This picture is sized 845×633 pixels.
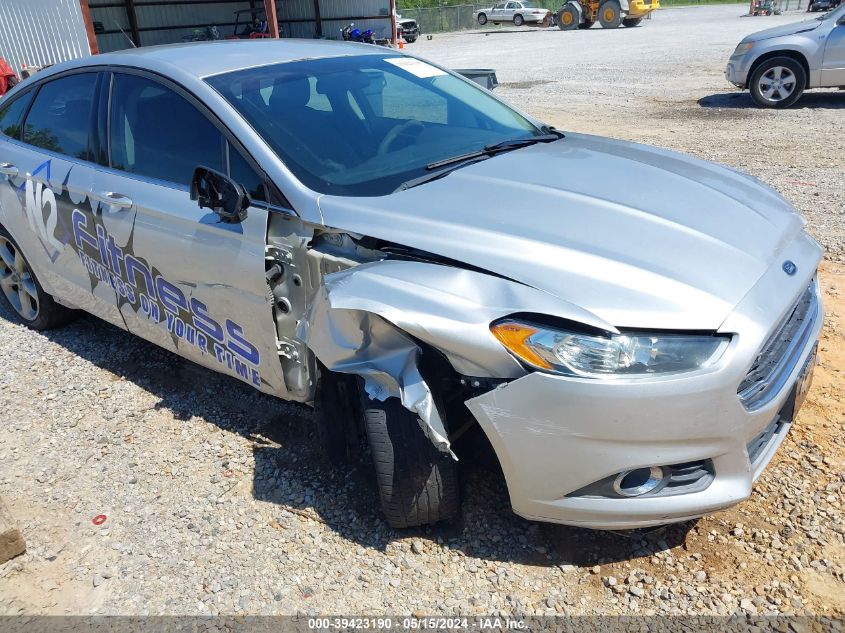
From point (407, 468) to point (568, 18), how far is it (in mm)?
35318

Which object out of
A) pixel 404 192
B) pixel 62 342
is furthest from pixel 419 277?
pixel 62 342

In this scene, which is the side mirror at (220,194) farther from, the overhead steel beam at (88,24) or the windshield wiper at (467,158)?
the overhead steel beam at (88,24)

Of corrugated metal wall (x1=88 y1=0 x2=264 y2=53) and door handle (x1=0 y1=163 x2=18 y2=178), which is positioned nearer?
door handle (x1=0 y1=163 x2=18 y2=178)

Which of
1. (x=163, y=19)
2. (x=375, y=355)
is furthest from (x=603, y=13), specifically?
(x=375, y=355)

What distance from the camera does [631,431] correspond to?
6.78 ft

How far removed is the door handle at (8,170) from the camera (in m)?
4.07

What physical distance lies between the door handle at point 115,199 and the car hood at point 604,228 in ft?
4.04

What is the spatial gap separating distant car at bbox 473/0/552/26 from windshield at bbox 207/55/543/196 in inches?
1522

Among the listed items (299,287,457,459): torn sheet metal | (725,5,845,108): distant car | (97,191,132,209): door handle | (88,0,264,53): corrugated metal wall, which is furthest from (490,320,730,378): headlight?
(88,0,264,53): corrugated metal wall

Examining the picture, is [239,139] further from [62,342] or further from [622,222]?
[62,342]

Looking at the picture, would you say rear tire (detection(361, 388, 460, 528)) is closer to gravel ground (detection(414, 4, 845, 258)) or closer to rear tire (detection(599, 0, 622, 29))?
gravel ground (detection(414, 4, 845, 258))

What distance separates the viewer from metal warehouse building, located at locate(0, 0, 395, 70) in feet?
48.8

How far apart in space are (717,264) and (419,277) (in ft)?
3.17

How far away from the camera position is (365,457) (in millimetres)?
3090
